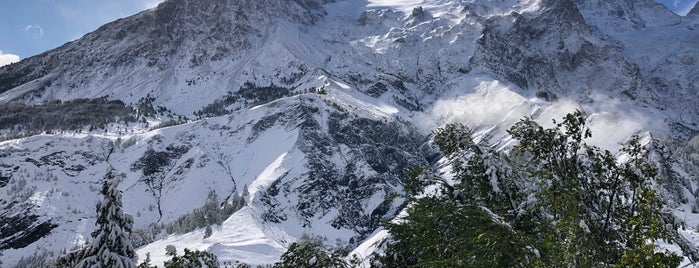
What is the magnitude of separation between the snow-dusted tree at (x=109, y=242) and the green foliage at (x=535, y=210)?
1013 centimetres

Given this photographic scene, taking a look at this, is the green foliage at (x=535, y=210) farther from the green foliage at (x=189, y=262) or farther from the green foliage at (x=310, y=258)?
the green foliage at (x=189, y=262)

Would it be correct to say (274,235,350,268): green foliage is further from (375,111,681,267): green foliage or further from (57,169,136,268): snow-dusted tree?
(57,169,136,268): snow-dusted tree

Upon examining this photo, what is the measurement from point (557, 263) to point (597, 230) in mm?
3372

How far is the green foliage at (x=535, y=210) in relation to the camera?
15.3m

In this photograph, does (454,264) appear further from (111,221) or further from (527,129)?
(111,221)

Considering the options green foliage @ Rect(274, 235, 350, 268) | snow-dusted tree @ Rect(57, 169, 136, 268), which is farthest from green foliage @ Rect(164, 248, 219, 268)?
green foliage @ Rect(274, 235, 350, 268)

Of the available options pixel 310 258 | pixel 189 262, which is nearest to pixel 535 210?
pixel 310 258

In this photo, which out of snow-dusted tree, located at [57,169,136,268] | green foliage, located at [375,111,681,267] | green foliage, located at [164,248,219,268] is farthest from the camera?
green foliage, located at [164,248,219,268]

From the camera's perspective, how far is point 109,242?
22.5 metres

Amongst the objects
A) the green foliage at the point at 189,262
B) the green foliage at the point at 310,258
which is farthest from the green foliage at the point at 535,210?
the green foliage at the point at 189,262

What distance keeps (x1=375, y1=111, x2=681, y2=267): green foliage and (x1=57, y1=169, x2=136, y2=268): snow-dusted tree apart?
10.1 meters

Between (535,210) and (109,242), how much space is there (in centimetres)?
1568

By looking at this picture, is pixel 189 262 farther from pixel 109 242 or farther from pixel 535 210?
pixel 535 210

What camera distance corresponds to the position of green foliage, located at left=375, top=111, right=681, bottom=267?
15320 millimetres
